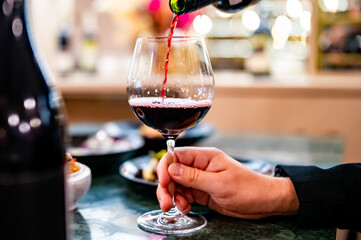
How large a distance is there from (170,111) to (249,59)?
3.23 m

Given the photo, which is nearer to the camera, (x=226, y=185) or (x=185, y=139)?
(x=226, y=185)

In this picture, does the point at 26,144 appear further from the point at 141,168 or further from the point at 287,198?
the point at 141,168

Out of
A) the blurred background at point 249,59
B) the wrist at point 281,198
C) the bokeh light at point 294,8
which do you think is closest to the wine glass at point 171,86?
the wrist at point 281,198

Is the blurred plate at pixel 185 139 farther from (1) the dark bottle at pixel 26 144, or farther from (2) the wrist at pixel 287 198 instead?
(1) the dark bottle at pixel 26 144

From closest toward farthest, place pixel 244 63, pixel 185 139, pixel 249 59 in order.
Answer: pixel 185 139 < pixel 249 59 < pixel 244 63

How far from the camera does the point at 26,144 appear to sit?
47 cm

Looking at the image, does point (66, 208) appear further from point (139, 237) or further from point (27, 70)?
point (139, 237)

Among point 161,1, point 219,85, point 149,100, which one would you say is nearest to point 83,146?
point 149,100

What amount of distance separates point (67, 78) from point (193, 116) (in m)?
3.17

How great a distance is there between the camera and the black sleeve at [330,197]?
855 millimetres

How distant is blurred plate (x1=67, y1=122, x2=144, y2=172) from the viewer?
1192 mm

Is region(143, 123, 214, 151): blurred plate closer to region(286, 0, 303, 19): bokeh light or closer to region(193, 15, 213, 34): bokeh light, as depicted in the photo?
region(286, 0, 303, 19): bokeh light

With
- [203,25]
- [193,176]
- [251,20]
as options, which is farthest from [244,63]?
[193,176]

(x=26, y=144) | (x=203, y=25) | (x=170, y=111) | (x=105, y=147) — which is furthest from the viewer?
(x=203, y=25)
